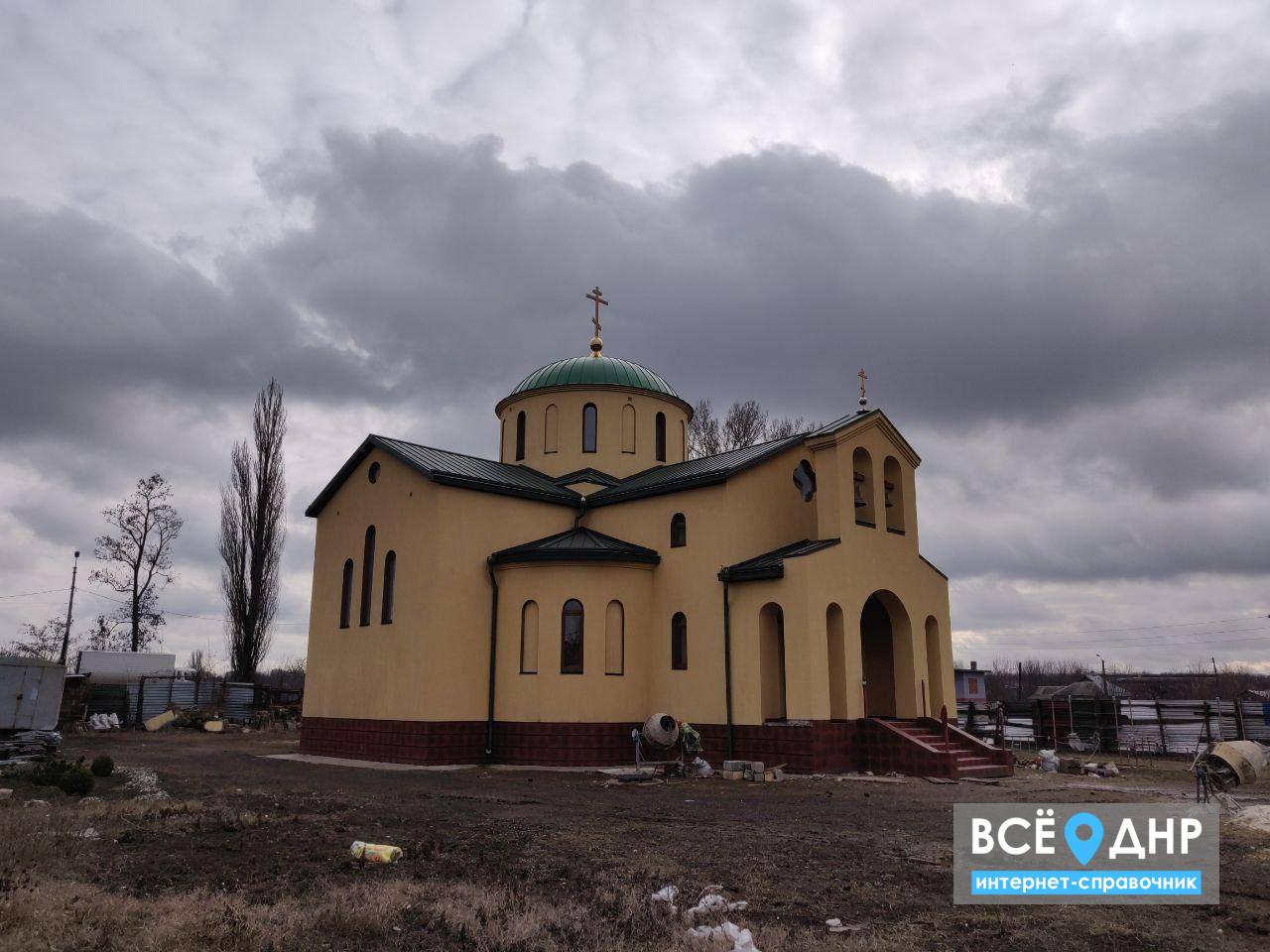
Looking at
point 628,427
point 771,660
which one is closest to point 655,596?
point 771,660

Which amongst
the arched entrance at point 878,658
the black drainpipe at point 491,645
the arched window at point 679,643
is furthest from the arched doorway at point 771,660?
the black drainpipe at point 491,645

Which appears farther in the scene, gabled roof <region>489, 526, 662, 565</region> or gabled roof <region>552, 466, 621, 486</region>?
gabled roof <region>552, 466, 621, 486</region>

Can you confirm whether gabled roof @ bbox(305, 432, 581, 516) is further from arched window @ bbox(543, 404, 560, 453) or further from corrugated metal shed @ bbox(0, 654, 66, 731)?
corrugated metal shed @ bbox(0, 654, 66, 731)

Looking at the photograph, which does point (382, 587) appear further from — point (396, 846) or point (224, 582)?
point (224, 582)

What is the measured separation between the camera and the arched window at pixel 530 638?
829 inches

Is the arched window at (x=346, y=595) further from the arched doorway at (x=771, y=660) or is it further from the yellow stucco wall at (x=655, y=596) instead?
the arched doorway at (x=771, y=660)

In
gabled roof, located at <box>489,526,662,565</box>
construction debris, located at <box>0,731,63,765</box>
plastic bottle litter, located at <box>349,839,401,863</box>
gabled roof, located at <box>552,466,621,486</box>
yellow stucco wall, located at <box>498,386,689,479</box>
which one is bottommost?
plastic bottle litter, located at <box>349,839,401,863</box>

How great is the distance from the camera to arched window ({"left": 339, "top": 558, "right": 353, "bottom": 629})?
2442 centimetres

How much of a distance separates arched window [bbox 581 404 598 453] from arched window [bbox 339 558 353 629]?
711 centimetres

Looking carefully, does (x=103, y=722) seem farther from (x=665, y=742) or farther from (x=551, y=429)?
(x=665, y=742)

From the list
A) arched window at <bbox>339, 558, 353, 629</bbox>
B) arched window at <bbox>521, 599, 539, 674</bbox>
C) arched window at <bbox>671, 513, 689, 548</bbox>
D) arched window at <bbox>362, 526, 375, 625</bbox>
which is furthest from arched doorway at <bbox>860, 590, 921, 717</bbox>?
arched window at <bbox>339, 558, 353, 629</bbox>

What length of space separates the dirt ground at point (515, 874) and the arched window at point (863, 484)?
7.69m

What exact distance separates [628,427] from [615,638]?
292 inches

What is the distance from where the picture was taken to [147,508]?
4162cm
